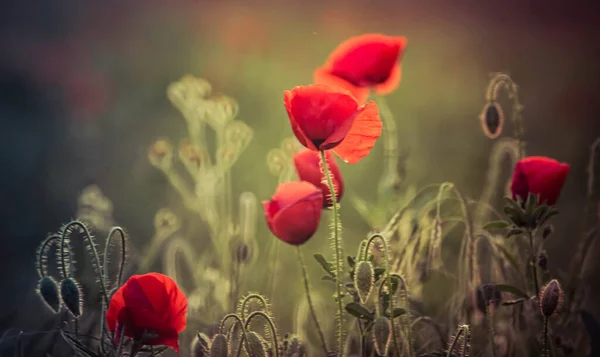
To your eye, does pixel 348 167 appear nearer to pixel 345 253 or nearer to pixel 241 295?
pixel 345 253

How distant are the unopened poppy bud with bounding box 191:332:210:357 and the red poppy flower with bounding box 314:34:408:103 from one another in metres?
A: 0.40

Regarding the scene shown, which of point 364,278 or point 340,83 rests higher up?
point 340,83

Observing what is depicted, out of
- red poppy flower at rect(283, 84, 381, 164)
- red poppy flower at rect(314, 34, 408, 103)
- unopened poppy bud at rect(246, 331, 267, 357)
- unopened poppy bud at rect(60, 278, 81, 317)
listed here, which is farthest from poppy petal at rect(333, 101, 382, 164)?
unopened poppy bud at rect(60, 278, 81, 317)

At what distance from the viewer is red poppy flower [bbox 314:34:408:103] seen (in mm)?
968

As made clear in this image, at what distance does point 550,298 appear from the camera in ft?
2.74

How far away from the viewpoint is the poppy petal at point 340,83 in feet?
3.22

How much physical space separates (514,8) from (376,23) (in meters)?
0.23

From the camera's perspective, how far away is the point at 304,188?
0.87 meters

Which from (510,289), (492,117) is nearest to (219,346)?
(510,289)

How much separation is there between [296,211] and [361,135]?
128 mm

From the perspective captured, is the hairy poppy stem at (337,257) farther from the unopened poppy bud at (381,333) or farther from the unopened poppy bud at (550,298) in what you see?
the unopened poppy bud at (550,298)

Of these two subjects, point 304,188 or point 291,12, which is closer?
Answer: point 304,188

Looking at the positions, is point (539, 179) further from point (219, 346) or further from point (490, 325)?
point (219, 346)

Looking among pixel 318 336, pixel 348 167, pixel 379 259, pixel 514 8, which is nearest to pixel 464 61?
pixel 514 8
